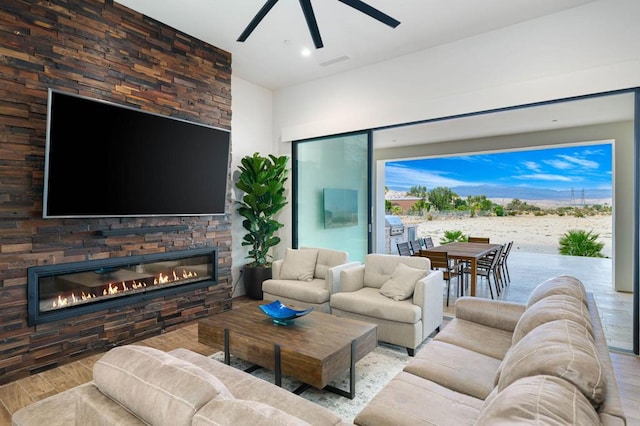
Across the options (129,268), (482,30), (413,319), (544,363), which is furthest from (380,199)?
(544,363)

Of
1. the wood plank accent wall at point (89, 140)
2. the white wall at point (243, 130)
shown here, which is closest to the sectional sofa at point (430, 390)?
the wood plank accent wall at point (89, 140)

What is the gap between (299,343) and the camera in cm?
254

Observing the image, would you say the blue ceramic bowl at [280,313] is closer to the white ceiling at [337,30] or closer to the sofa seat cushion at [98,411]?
the sofa seat cushion at [98,411]

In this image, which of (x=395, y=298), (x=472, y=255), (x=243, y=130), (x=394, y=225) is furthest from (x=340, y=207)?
(x=394, y=225)

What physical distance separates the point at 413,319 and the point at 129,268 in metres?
2.99

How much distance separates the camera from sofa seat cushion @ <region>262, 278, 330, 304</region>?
157 inches

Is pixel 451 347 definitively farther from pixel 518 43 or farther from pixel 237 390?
pixel 518 43

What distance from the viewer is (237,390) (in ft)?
5.86

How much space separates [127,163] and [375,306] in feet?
9.54

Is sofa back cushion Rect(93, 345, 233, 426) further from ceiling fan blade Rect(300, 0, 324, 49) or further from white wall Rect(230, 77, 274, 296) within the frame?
white wall Rect(230, 77, 274, 296)

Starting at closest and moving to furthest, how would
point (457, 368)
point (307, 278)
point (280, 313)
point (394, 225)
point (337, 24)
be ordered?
point (457, 368)
point (280, 313)
point (337, 24)
point (307, 278)
point (394, 225)

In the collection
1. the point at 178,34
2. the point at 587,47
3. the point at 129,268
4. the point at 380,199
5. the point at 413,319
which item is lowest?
the point at 413,319

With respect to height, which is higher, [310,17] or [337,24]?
[337,24]

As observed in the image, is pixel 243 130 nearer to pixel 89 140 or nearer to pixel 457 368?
pixel 89 140
